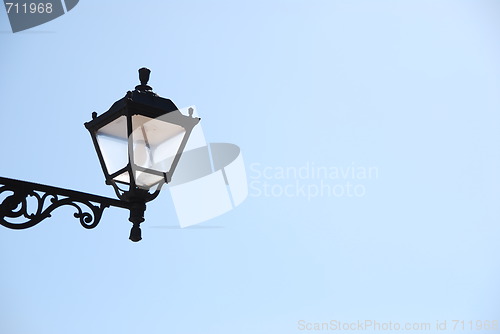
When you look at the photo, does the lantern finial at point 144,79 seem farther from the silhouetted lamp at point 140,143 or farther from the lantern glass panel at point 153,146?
the lantern glass panel at point 153,146

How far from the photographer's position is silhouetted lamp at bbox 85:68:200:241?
4152mm

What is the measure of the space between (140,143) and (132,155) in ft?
0.35

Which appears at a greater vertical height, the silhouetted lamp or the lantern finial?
the lantern finial

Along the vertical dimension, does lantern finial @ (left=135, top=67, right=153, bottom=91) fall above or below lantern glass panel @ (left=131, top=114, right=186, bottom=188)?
above

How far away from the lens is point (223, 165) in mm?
5430

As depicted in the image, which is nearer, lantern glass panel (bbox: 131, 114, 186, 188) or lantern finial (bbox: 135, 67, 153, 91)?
lantern glass panel (bbox: 131, 114, 186, 188)

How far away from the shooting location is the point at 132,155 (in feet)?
13.5

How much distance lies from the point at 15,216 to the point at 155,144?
897mm

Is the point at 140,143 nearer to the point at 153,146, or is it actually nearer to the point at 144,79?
the point at 153,146

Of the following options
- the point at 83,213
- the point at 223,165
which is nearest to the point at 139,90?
the point at 83,213

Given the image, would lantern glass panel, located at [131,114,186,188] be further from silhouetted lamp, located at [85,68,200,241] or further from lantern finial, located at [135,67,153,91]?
lantern finial, located at [135,67,153,91]

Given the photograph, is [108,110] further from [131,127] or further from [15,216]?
[15,216]

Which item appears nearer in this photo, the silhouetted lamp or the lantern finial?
the silhouetted lamp

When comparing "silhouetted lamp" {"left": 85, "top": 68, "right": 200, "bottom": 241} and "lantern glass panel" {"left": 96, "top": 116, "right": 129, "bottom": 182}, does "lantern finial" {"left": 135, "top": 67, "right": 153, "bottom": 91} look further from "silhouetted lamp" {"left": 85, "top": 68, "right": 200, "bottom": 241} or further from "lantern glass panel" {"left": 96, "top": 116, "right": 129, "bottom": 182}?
"lantern glass panel" {"left": 96, "top": 116, "right": 129, "bottom": 182}
